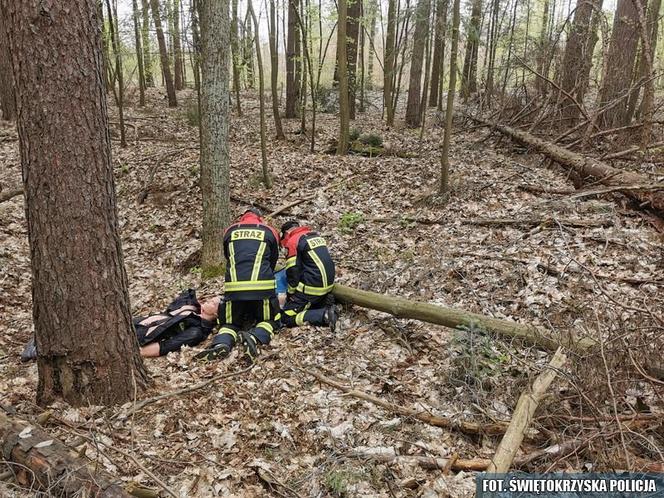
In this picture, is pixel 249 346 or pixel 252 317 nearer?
pixel 249 346

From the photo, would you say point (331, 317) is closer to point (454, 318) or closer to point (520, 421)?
point (454, 318)

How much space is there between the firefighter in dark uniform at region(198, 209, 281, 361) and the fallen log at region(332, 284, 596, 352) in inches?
34.1

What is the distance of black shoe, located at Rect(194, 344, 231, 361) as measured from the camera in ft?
15.4

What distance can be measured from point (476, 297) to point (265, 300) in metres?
2.41

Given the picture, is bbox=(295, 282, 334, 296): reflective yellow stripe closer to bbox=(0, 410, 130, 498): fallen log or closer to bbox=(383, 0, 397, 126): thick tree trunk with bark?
bbox=(0, 410, 130, 498): fallen log

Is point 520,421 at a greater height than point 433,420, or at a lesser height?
greater

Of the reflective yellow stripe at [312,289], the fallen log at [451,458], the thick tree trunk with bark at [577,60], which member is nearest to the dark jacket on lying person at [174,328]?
the reflective yellow stripe at [312,289]

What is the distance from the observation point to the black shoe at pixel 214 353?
470 cm

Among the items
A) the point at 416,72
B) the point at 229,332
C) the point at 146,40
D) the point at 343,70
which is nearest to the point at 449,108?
→ the point at 343,70

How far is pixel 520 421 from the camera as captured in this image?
10.0 feet

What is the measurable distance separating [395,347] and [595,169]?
529 centimetres

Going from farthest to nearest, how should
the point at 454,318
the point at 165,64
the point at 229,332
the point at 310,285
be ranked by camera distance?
the point at 165,64 → the point at 310,285 → the point at 229,332 → the point at 454,318

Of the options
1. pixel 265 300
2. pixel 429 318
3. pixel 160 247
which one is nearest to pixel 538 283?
pixel 429 318

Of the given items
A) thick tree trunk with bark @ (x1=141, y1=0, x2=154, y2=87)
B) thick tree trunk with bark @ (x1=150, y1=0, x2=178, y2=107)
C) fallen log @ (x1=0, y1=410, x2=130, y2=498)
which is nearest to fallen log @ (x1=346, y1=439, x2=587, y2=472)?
fallen log @ (x1=0, y1=410, x2=130, y2=498)
